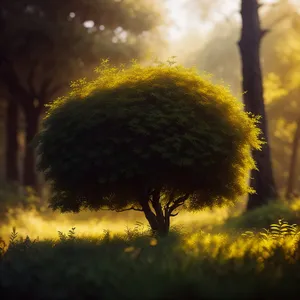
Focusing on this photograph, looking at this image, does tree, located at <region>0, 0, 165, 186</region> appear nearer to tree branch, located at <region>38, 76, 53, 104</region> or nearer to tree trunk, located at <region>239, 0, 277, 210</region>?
tree branch, located at <region>38, 76, 53, 104</region>

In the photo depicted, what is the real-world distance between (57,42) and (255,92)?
34.0ft

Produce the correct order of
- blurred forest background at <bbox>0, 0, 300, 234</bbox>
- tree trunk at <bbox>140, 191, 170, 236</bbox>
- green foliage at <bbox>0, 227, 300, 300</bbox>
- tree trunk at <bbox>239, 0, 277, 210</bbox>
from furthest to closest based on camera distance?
blurred forest background at <bbox>0, 0, 300, 234</bbox> < tree trunk at <bbox>239, 0, 277, 210</bbox> < tree trunk at <bbox>140, 191, 170, 236</bbox> < green foliage at <bbox>0, 227, 300, 300</bbox>

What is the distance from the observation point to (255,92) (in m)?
15.8

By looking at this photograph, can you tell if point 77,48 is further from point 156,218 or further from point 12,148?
point 156,218

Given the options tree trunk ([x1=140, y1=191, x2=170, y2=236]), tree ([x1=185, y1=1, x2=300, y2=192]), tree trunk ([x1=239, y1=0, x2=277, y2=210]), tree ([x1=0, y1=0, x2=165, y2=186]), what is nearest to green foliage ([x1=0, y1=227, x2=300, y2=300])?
tree trunk ([x1=140, y1=191, x2=170, y2=236])

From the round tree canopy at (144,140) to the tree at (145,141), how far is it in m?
0.02

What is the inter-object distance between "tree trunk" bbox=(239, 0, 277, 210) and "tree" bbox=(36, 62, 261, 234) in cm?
616

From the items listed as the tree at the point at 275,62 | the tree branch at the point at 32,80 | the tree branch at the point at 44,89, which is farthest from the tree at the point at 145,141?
the tree branch at the point at 44,89

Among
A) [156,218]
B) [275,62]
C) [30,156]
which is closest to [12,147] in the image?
[30,156]

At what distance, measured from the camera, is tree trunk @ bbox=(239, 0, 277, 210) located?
15.7m

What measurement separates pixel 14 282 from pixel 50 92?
63.8 ft

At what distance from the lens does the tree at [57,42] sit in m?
22.3

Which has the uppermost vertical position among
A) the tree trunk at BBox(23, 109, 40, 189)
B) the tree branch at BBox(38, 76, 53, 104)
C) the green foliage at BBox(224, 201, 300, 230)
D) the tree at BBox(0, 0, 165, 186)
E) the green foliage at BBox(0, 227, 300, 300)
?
the tree at BBox(0, 0, 165, 186)

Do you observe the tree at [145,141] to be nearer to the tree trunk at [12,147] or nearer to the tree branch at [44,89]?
the tree branch at [44,89]
